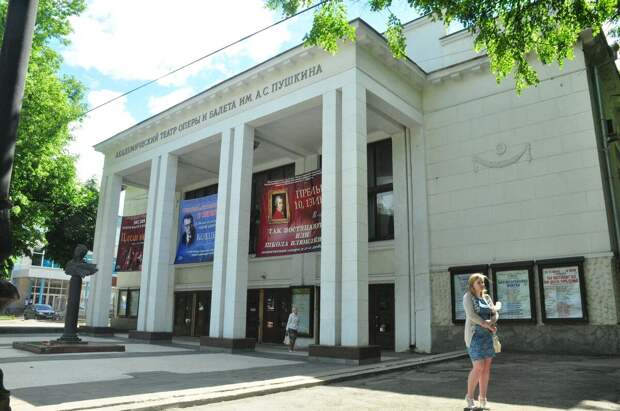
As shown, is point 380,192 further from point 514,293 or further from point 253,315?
point 253,315

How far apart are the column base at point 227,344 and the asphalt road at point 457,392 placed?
6599 millimetres

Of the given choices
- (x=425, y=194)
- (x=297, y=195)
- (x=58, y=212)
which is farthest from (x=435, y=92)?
(x=58, y=212)

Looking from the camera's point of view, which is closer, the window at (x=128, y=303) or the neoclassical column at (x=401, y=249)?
the neoclassical column at (x=401, y=249)

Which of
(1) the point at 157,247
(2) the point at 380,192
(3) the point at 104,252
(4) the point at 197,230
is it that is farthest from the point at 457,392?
(3) the point at 104,252

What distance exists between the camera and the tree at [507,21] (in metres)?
8.30

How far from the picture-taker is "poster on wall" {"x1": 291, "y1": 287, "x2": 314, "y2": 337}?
728 inches

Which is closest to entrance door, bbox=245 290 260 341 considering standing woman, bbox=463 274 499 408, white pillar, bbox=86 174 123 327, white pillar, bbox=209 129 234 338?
white pillar, bbox=209 129 234 338

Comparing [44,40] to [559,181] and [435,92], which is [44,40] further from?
[559,181]

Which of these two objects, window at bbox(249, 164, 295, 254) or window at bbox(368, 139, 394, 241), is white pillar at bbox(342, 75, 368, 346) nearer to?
window at bbox(368, 139, 394, 241)

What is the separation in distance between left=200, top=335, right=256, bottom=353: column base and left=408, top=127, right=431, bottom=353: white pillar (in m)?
5.56

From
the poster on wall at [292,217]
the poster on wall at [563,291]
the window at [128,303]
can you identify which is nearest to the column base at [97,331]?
the window at [128,303]

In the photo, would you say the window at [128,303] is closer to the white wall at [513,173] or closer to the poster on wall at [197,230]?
the poster on wall at [197,230]

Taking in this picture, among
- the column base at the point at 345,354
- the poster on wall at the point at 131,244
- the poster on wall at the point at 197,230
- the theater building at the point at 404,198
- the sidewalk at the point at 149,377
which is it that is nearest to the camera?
the sidewalk at the point at 149,377

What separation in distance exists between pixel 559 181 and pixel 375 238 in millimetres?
6536
